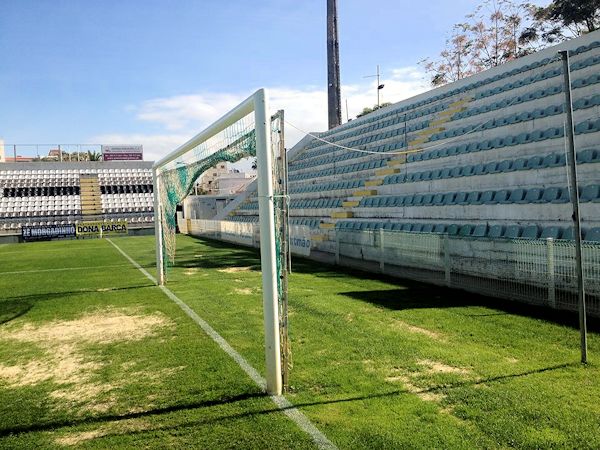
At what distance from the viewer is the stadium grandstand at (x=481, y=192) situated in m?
7.85

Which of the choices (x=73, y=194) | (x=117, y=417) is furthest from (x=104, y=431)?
(x=73, y=194)

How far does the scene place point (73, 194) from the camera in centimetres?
3953

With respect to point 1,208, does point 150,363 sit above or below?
below

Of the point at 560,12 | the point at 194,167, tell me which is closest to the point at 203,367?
the point at 194,167

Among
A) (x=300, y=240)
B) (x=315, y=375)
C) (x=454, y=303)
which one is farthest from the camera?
(x=300, y=240)

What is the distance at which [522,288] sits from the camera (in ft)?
24.3

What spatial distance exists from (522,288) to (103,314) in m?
6.74

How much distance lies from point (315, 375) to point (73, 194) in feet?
131

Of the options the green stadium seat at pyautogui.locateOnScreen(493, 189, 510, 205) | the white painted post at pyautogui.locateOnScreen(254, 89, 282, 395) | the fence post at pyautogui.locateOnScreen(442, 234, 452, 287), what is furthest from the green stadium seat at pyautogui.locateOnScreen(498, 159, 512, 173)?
the white painted post at pyautogui.locateOnScreen(254, 89, 282, 395)

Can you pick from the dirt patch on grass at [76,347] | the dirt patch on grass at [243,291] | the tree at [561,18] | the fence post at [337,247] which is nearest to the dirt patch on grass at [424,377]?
the dirt patch on grass at [76,347]

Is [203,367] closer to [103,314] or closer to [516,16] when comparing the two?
[103,314]

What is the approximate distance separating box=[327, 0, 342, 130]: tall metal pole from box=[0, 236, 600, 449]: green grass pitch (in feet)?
114

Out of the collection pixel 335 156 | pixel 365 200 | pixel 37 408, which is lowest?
pixel 37 408

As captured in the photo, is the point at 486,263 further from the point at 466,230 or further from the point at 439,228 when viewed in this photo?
the point at 439,228
